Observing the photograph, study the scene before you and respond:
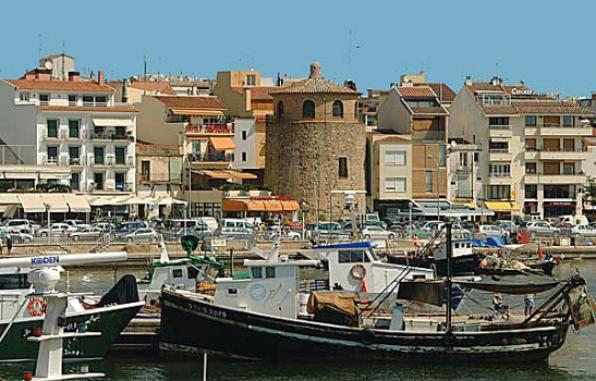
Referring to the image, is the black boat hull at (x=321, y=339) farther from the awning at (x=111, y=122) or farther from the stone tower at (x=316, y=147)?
the stone tower at (x=316, y=147)

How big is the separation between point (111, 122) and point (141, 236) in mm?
15532

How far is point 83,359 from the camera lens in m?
32.8

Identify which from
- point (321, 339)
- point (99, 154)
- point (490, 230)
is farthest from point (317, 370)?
point (99, 154)

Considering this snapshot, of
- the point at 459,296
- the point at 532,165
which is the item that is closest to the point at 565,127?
the point at 532,165

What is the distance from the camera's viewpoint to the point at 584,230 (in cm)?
7488

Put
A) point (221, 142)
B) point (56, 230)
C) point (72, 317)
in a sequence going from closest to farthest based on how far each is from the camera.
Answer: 1. point (72, 317)
2. point (56, 230)
3. point (221, 142)

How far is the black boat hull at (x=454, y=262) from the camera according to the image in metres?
54.1

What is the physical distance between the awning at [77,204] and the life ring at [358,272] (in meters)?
38.6

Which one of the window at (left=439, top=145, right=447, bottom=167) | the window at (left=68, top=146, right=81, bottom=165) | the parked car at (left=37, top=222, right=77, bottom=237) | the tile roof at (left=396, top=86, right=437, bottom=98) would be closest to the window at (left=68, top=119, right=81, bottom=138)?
the window at (left=68, top=146, right=81, bottom=165)

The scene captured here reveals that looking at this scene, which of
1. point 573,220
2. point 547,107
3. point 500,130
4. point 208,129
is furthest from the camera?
point 547,107

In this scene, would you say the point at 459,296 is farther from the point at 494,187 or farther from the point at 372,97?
the point at 372,97

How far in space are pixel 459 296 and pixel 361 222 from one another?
37800 millimetres

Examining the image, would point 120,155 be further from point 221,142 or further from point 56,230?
point 56,230

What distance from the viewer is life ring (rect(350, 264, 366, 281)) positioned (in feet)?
121
